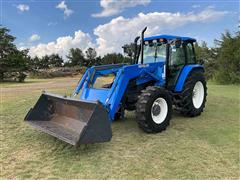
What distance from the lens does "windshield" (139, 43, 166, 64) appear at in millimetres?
6672

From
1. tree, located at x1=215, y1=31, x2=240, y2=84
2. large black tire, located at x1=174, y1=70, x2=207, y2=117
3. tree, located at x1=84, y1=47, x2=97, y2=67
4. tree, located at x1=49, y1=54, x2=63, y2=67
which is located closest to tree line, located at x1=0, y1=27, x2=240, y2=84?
tree, located at x1=215, y1=31, x2=240, y2=84

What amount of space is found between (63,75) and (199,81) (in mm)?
31953

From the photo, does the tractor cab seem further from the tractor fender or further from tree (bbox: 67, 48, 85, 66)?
tree (bbox: 67, 48, 85, 66)

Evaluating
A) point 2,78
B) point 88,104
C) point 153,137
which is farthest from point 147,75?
point 2,78

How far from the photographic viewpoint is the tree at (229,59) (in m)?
18.2

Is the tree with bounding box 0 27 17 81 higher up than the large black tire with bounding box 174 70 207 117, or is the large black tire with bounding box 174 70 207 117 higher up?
the tree with bounding box 0 27 17 81

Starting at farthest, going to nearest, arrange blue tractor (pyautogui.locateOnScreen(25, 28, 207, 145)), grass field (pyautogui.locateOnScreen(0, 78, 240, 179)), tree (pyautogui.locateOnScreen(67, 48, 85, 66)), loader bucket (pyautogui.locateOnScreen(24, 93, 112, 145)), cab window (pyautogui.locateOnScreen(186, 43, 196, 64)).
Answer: tree (pyautogui.locateOnScreen(67, 48, 85, 66)) → cab window (pyautogui.locateOnScreen(186, 43, 196, 64)) → blue tractor (pyautogui.locateOnScreen(25, 28, 207, 145)) → loader bucket (pyautogui.locateOnScreen(24, 93, 112, 145)) → grass field (pyautogui.locateOnScreen(0, 78, 240, 179))

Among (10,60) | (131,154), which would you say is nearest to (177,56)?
(131,154)

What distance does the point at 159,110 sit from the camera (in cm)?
571

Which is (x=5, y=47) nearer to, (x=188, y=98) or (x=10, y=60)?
(x=10, y=60)

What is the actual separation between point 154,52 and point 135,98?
1459mm

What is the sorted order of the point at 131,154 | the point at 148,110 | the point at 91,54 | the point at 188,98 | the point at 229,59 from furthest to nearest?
the point at 91,54, the point at 229,59, the point at 188,98, the point at 148,110, the point at 131,154

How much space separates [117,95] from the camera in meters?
5.18

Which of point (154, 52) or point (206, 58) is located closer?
point (154, 52)
